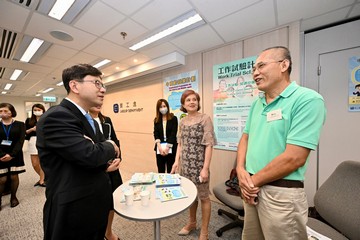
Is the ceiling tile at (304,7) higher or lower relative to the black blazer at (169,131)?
higher

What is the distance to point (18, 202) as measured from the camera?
2.63m

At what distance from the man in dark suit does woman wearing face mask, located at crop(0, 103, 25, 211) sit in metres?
2.43

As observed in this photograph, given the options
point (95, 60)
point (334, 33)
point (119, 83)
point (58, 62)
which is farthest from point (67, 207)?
point (119, 83)

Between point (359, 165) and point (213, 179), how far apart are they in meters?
1.90

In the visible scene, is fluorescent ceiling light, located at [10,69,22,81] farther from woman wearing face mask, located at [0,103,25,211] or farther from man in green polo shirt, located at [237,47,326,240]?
man in green polo shirt, located at [237,47,326,240]

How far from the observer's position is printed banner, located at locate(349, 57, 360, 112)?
6.44 ft

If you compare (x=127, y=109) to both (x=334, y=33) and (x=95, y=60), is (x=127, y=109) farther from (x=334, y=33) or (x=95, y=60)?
(x=334, y=33)

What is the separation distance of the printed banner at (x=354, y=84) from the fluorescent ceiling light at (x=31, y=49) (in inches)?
180

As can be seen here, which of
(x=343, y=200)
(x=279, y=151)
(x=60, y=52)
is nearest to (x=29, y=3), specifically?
(x=60, y=52)

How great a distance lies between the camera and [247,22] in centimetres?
196

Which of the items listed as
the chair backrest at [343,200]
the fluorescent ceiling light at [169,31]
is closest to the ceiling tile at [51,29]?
the fluorescent ceiling light at [169,31]

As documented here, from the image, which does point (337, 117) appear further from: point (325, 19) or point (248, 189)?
point (248, 189)

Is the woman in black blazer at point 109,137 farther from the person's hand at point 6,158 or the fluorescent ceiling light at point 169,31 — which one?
the person's hand at point 6,158

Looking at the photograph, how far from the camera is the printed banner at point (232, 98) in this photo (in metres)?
2.33
